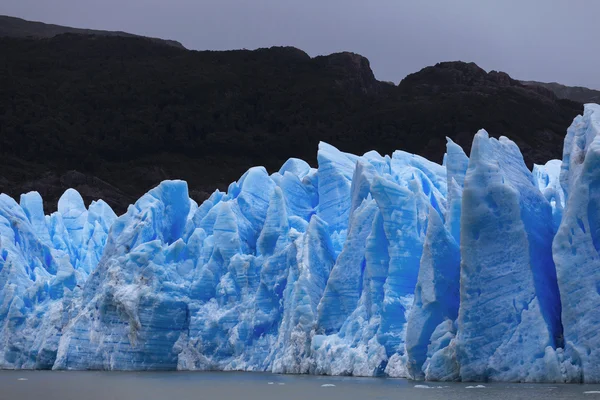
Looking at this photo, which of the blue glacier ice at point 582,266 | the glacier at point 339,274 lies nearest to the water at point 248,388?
the blue glacier ice at point 582,266

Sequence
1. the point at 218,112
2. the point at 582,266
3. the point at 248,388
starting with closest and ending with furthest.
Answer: the point at 582,266 < the point at 248,388 < the point at 218,112

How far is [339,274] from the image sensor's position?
2345 cm

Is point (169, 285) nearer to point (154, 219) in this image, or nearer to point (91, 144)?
point (154, 219)

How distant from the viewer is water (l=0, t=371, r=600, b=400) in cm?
1636

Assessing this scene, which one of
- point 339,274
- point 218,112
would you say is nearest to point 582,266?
point 339,274

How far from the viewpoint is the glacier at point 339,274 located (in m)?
18.1

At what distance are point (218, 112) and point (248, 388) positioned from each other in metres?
60.2

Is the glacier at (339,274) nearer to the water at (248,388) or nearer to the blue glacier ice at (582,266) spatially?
the blue glacier ice at (582,266)

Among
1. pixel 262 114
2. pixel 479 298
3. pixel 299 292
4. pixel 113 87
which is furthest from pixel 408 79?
pixel 479 298

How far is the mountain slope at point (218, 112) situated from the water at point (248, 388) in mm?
43249

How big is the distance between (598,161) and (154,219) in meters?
16.6

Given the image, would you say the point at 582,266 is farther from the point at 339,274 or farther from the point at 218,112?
the point at 218,112

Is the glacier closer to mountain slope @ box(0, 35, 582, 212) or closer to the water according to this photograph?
the water

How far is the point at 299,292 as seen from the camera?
24578 mm
